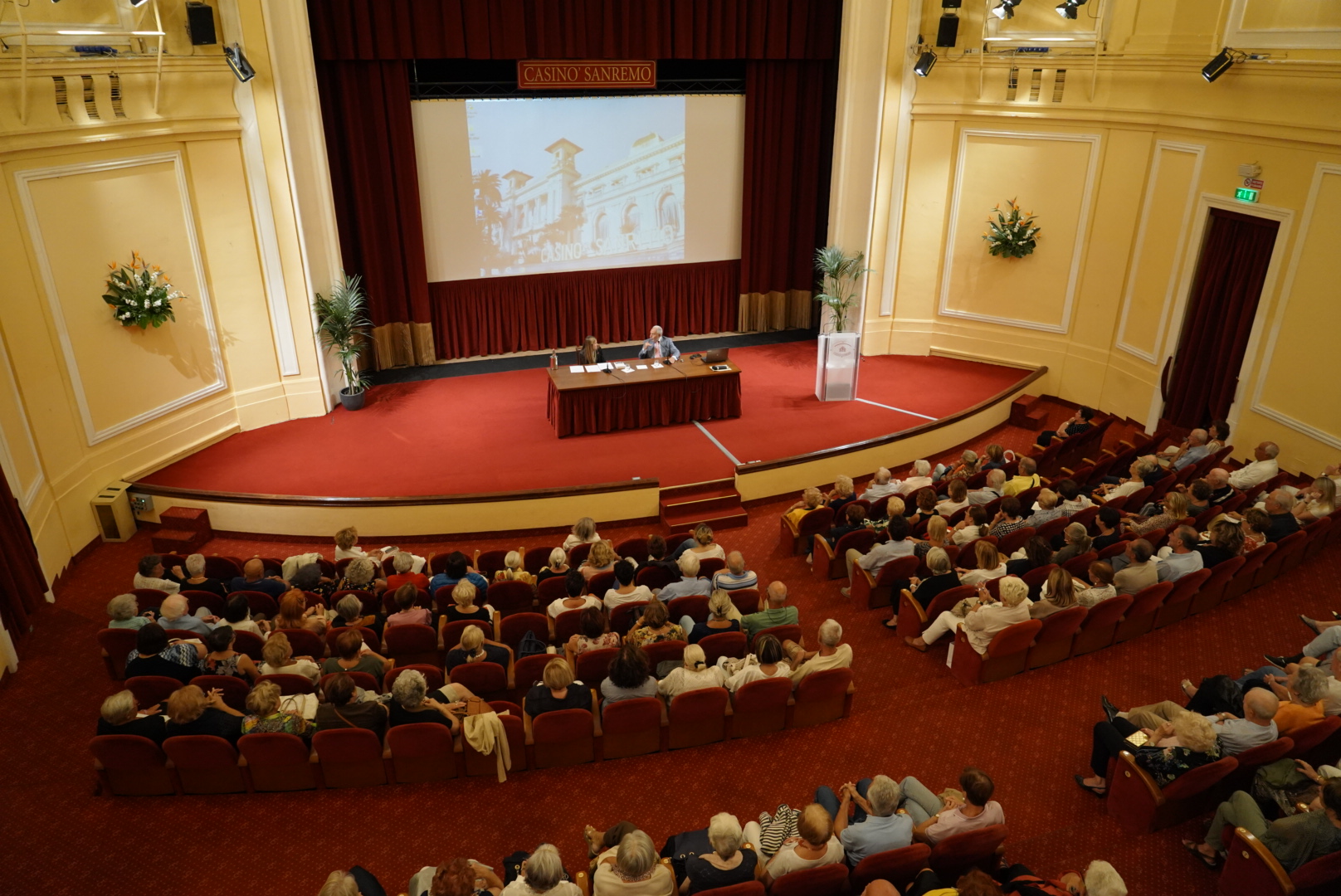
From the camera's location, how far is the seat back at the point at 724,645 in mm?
6113

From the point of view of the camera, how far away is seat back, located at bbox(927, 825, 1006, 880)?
14.3ft

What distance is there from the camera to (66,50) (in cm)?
860

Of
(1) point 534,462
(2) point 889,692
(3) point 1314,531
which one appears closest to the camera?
(2) point 889,692

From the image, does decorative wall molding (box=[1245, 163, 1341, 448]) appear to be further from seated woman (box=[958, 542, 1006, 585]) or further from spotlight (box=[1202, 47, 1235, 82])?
seated woman (box=[958, 542, 1006, 585])

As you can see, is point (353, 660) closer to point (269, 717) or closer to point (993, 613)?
point (269, 717)

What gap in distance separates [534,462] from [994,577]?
5281 mm

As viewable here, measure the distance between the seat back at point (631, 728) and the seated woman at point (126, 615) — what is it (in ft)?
9.03

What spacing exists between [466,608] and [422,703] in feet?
3.96

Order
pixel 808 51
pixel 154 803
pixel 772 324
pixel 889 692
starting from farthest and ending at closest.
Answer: pixel 772 324 → pixel 808 51 → pixel 889 692 → pixel 154 803

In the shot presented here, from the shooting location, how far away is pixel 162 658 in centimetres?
573

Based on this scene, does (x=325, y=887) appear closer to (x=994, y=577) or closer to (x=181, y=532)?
(x=994, y=577)

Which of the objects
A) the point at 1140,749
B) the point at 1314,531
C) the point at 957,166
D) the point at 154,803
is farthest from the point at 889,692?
the point at 957,166

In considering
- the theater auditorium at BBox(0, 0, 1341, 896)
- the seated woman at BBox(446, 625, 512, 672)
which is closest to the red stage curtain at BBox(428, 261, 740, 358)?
the theater auditorium at BBox(0, 0, 1341, 896)

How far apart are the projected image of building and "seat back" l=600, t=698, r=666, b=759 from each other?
9238 millimetres
